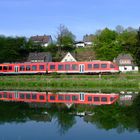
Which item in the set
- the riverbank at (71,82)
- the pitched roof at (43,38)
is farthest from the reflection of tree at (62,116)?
the pitched roof at (43,38)

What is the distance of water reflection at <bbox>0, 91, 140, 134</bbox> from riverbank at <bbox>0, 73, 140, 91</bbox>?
8.80 m

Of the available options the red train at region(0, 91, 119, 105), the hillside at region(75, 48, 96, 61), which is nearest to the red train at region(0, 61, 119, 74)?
the red train at region(0, 91, 119, 105)

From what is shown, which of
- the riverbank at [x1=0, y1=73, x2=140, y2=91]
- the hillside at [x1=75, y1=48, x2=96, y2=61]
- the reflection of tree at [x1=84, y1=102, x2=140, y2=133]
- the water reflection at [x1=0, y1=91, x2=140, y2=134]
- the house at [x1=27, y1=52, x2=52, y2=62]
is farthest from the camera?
the hillside at [x1=75, y1=48, x2=96, y2=61]

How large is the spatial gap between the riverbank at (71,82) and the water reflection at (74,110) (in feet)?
28.9

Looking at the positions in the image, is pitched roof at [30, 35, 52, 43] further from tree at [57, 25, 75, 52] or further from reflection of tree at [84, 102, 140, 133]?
reflection of tree at [84, 102, 140, 133]

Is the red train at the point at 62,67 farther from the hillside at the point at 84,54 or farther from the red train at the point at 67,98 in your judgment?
the hillside at the point at 84,54

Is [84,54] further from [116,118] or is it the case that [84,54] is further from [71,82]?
[116,118]

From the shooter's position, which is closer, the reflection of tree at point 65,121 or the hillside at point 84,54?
the reflection of tree at point 65,121

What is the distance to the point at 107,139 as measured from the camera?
16.3m

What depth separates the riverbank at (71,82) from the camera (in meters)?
44.3

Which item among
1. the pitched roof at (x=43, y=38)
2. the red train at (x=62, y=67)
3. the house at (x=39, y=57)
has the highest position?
the pitched roof at (x=43, y=38)

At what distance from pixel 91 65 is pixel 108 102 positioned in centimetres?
2015

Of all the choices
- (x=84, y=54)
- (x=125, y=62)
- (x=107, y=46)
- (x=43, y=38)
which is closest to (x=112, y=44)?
(x=107, y=46)

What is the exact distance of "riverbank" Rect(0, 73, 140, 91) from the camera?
145 ft
